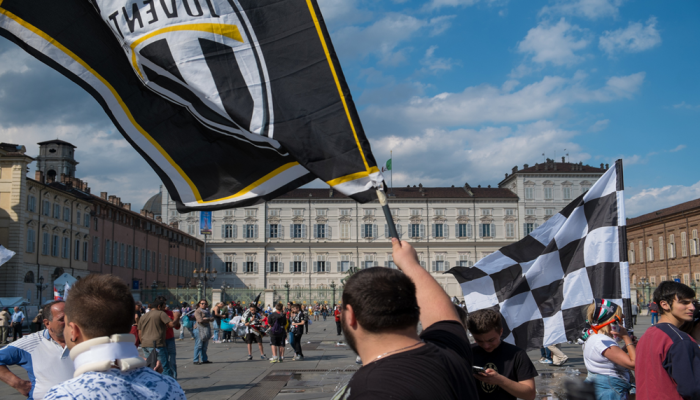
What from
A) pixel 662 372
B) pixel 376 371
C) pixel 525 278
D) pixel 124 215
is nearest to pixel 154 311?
pixel 525 278

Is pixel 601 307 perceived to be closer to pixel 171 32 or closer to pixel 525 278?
pixel 525 278

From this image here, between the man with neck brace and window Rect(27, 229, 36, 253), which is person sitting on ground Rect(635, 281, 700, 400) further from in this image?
window Rect(27, 229, 36, 253)

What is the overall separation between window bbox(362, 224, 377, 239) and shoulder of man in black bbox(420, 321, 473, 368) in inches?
2616

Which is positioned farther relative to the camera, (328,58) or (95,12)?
(95,12)

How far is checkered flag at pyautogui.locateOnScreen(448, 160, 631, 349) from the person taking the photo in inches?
206

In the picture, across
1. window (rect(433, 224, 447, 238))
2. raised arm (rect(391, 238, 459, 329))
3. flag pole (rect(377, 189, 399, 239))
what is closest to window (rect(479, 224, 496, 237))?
window (rect(433, 224, 447, 238))

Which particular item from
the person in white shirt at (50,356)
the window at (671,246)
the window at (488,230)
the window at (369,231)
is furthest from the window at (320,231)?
the person in white shirt at (50,356)

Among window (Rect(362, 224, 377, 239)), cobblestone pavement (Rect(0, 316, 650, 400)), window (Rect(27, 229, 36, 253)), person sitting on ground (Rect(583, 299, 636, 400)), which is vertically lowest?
cobblestone pavement (Rect(0, 316, 650, 400))

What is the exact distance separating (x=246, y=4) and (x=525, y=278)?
3.65 meters

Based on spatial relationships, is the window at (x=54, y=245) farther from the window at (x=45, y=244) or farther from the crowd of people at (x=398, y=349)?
the crowd of people at (x=398, y=349)

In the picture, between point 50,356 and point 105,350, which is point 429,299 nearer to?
point 105,350

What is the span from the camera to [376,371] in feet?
5.28

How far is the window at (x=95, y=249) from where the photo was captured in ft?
148

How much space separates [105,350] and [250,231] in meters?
68.0
